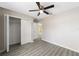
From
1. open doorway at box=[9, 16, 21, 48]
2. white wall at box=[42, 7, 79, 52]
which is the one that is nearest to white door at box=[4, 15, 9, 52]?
open doorway at box=[9, 16, 21, 48]

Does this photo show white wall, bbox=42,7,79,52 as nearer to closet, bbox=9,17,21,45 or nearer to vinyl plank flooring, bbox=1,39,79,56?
vinyl plank flooring, bbox=1,39,79,56

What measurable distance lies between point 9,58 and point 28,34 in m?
5.11

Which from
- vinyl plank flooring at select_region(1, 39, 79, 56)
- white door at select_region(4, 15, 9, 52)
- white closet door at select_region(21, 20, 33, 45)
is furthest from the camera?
white closet door at select_region(21, 20, 33, 45)

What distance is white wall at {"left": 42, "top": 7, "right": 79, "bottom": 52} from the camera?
3871mm

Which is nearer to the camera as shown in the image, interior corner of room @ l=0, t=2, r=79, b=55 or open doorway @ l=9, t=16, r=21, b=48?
interior corner of room @ l=0, t=2, r=79, b=55

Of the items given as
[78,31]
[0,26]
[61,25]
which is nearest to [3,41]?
[0,26]

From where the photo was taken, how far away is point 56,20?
17.6ft

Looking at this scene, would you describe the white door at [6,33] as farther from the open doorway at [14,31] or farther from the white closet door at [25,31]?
the white closet door at [25,31]

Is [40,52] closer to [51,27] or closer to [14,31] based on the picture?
[14,31]

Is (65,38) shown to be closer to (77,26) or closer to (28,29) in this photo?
(77,26)

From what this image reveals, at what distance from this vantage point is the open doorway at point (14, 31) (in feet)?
16.4

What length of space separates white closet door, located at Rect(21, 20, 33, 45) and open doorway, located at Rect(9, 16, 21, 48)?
0.46m

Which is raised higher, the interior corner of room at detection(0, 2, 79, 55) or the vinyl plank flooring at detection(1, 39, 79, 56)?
the interior corner of room at detection(0, 2, 79, 55)

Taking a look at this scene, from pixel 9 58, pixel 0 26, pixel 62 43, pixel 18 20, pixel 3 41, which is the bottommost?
pixel 62 43
